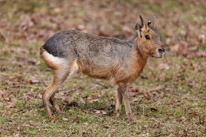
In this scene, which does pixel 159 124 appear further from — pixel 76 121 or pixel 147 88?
pixel 147 88

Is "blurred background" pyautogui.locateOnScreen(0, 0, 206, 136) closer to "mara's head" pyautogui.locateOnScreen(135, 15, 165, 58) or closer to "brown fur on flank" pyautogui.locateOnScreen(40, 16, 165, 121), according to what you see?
"brown fur on flank" pyautogui.locateOnScreen(40, 16, 165, 121)

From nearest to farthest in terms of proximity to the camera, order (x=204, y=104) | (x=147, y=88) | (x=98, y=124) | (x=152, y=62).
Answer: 1. (x=98, y=124)
2. (x=204, y=104)
3. (x=147, y=88)
4. (x=152, y=62)

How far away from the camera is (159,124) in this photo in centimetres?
491

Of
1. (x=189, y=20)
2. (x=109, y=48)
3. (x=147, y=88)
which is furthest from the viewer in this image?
(x=189, y=20)

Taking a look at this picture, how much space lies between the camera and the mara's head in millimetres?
5016

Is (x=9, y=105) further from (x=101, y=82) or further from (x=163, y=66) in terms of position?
(x=163, y=66)

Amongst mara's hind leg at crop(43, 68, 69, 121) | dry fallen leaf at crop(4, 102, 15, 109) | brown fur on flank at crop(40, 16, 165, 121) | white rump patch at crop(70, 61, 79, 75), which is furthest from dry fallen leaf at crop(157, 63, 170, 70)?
dry fallen leaf at crop(4, 102, 15, 109)

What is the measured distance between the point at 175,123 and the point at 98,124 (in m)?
1.12

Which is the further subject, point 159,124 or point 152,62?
point 152,62

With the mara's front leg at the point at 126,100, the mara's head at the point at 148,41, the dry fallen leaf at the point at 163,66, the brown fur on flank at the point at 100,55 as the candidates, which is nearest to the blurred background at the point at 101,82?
the dry fallen leaf at the point at 163,66

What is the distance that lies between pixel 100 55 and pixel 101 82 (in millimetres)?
1747

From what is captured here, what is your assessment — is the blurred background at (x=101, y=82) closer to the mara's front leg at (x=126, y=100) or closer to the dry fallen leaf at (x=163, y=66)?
the dry fallen leaf at (x=163, y=66)

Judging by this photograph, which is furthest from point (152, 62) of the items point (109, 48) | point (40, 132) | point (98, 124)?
point (40, 132)

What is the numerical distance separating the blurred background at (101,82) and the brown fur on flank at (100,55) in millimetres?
450
